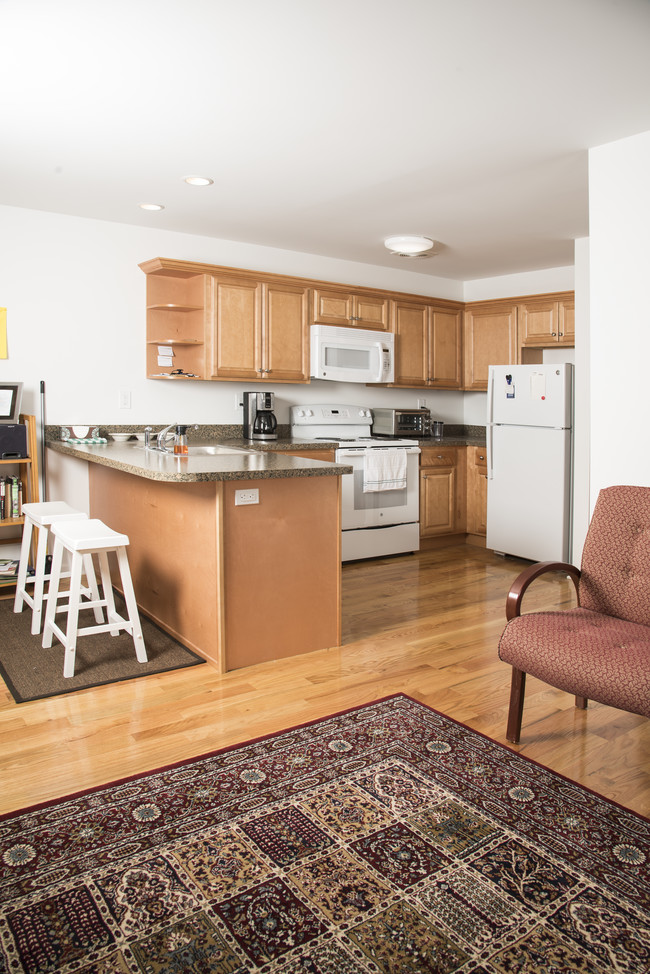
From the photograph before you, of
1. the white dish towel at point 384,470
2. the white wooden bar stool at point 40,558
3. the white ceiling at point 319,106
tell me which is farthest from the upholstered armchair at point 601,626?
the white dish towel at point 384,470

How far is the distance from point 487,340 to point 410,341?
714 mm

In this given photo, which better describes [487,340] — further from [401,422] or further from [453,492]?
[453,492]

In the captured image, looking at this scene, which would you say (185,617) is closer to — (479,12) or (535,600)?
(535,600)

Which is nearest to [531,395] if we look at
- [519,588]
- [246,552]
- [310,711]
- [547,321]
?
[547,321]

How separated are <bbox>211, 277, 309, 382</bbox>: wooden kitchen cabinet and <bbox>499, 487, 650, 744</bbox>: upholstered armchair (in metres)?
2.99

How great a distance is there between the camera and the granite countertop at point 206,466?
9.27ft

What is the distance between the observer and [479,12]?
215 centimetres

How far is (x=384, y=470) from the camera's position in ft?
17.5

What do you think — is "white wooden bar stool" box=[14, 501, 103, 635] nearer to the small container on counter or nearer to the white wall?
the small container on counter

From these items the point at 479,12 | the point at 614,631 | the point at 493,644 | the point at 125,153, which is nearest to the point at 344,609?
the point at 493,644

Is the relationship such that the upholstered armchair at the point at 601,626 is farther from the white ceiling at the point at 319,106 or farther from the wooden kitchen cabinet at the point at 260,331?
the wooden kitchen cabinet at the point at 260,331

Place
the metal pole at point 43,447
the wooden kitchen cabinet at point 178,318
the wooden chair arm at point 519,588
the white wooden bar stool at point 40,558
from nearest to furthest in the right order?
the wooden chair arm at point 519,588
the white wooden bar stool at point 40,558
the metal pole at point 43,447
the wooden kitchen cabinet at point 178,318

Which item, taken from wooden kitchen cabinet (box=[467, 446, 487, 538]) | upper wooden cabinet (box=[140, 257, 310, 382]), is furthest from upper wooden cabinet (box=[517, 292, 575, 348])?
upper wooden cabinet (box=[140, 257, 310, 382])

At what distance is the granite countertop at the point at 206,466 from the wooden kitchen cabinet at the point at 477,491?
9.03 feet
